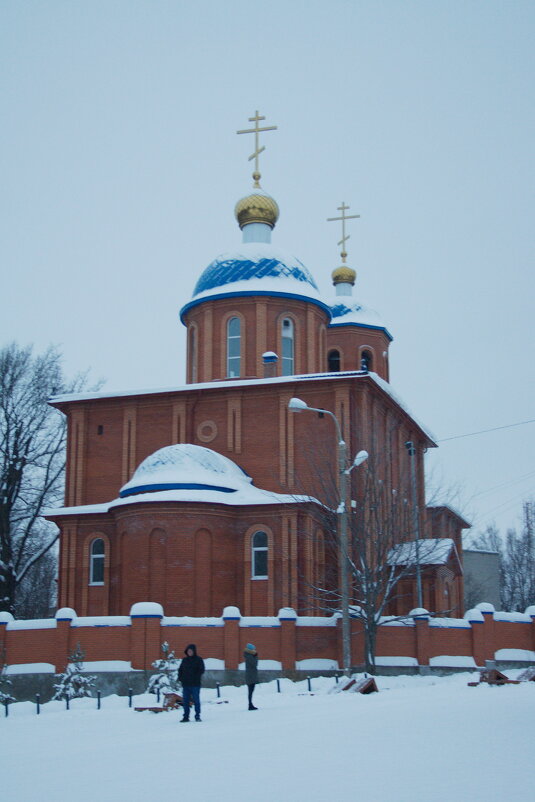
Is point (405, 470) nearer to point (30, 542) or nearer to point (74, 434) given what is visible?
point (74, 434)

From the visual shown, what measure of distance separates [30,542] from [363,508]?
18.2 m

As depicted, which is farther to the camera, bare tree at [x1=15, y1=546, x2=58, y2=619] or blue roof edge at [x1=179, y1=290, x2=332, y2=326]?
bare tree at [x1=15, y1=546, x2=58, y2=619]

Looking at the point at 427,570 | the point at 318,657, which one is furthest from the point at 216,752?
the point at 427,570

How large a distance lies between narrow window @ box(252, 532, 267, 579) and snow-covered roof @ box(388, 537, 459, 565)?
3261mm

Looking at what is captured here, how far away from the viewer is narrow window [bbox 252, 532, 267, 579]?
26812 mm

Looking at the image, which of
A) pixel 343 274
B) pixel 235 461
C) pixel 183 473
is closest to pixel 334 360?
pixel 343 274

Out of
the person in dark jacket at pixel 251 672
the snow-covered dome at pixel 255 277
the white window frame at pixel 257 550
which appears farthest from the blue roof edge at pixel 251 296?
the person in dark jacket at pixel 251 672

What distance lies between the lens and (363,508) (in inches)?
966

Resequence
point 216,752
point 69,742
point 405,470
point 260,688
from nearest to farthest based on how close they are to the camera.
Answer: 1. point 216,752
2. point 69,742
3. point 260,688
4. point 405,470

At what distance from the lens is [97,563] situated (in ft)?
93.6

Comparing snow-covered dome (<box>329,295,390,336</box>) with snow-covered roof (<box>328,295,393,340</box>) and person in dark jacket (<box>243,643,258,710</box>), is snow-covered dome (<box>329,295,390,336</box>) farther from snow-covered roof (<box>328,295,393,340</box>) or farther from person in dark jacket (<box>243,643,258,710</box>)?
person in dark jacket (<box>243,643,258,710</box>)

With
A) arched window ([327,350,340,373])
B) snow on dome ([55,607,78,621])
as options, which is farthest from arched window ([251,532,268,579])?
arched window ([327,350,340,373])

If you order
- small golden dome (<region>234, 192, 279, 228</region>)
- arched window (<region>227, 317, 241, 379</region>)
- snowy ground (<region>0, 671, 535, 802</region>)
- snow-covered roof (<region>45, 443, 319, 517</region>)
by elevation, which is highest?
small golden dome (<region>234, 192, 279, 228</region>)

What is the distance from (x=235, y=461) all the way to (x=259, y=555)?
10.2 ft
